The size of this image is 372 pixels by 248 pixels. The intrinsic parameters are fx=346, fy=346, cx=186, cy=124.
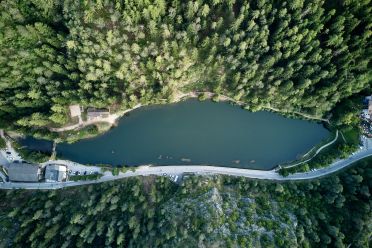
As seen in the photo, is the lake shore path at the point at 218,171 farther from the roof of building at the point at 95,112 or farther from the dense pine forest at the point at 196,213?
the roof of building at the point at 95,112

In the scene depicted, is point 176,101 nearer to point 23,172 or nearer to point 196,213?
point 196,213

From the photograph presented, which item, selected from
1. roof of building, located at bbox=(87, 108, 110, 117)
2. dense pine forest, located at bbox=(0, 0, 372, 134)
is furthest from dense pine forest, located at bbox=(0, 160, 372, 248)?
dense pine forest, located at bbox=(0, 0, 372, 134)

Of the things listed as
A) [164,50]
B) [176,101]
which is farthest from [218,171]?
[164,50]

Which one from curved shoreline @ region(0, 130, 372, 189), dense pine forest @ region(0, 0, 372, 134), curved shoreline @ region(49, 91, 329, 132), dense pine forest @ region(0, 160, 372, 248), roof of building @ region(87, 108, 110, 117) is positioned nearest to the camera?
dense pine forest @ region(0, 0, 372, 134)

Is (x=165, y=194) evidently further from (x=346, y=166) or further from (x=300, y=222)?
(x=346, y=166)

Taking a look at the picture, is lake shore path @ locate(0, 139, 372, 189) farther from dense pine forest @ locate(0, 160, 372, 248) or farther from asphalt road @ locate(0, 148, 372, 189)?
dense pine forest @ locate(0, 160, 372, 248)

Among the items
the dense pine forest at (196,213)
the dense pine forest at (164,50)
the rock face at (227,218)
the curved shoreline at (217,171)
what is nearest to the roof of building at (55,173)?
the curved shoreline at (217,171)
